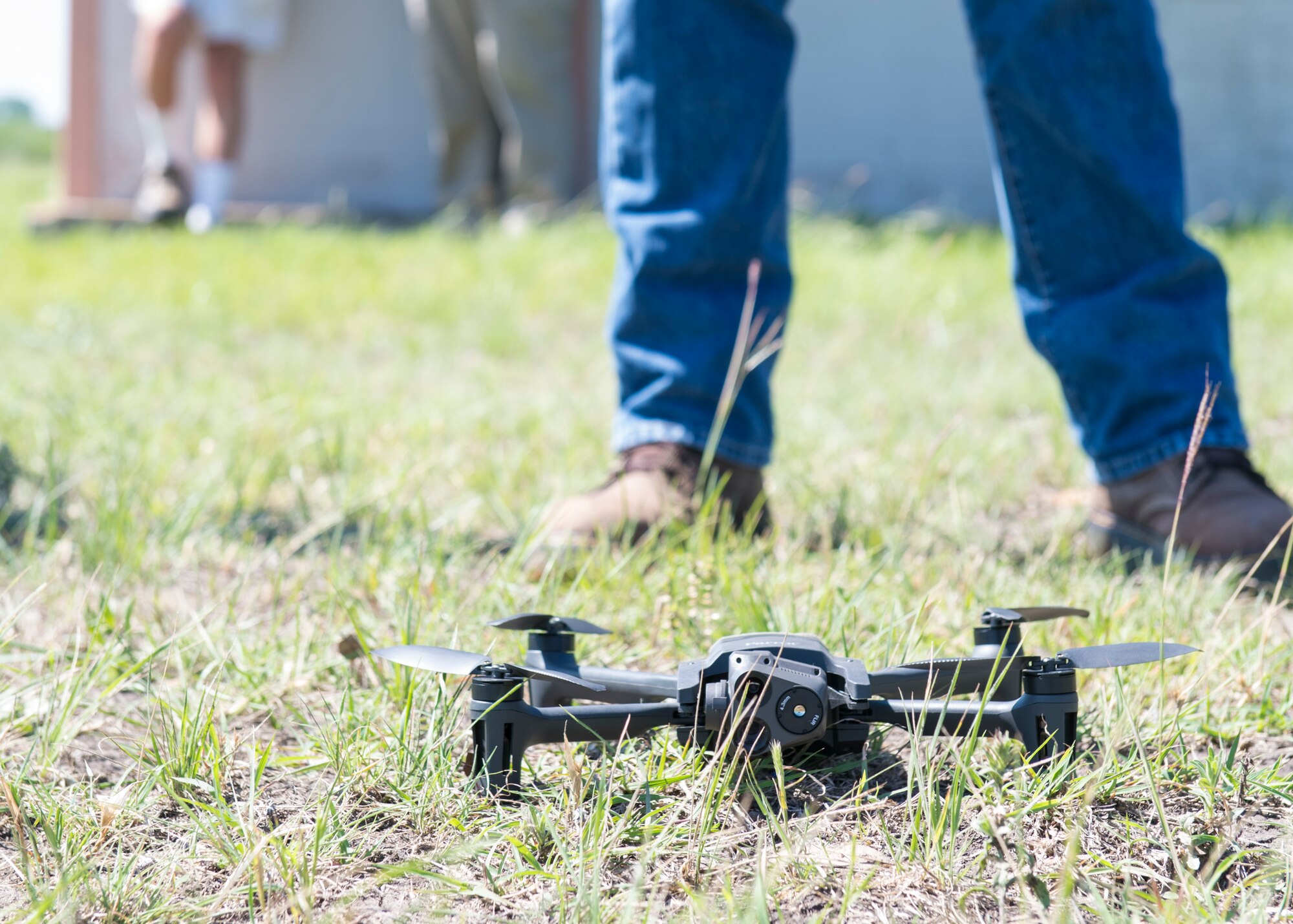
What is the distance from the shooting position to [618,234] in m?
1.59

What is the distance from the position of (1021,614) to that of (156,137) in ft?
18.3

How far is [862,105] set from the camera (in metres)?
5.76

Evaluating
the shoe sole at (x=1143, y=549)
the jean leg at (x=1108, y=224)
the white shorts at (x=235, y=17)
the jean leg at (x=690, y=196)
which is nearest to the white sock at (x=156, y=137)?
the white shorts at (x=235, y=17)

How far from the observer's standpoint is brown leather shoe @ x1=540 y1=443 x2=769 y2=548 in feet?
4.69

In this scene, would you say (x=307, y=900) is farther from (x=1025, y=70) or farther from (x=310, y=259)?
(x=310, y=259)

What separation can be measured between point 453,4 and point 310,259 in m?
1.76

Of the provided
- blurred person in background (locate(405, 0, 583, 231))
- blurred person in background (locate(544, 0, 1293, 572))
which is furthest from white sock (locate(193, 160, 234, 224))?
blurred person in background (locate(544, 0, 1293, 572))

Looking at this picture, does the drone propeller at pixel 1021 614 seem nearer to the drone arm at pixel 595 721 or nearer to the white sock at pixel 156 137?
the drone arm at pixel 595 721

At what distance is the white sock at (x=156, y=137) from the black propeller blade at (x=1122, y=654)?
17.7 feet

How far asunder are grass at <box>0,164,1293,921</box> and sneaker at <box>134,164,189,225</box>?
122 inches

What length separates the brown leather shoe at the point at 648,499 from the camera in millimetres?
1429

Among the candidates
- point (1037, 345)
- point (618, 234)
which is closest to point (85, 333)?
point (618, 234)

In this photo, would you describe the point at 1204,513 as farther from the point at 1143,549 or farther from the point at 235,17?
the point at 235,17

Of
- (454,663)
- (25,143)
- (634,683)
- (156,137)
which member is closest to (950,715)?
(634,683)
